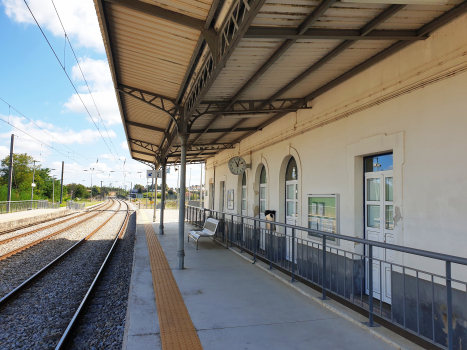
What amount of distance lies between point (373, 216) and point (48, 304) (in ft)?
19.4

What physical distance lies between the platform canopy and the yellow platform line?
337 centimetres

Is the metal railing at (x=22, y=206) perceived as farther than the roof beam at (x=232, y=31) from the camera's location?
Yes

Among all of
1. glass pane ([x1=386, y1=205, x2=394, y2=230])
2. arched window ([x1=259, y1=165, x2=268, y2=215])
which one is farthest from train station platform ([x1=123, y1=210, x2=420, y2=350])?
arched window ([x1=259, y1=165, x2=268, y2=215])

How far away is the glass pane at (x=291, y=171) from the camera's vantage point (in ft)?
29.4

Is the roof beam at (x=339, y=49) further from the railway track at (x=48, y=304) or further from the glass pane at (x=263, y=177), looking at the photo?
the railway track at (x=48, y=304)

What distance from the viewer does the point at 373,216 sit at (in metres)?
5.69

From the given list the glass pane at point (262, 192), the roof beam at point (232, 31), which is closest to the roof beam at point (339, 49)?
the roof beam at point (232, 31)

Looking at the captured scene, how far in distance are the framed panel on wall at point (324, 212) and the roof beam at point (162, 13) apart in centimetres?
418

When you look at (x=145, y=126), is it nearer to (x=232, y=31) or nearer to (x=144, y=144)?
(x=144, y=144)

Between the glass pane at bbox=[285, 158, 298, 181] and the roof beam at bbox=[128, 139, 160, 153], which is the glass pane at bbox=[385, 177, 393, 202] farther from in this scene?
the roof beam at bbox=[128, 139, 160, 153]

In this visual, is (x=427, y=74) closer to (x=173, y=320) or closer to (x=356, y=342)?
(x=356, y=342)

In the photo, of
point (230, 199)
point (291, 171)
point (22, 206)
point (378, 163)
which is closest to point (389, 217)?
point (378, 163)

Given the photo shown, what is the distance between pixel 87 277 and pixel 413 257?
21.9 feet

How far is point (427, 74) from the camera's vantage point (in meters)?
4.36
